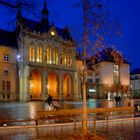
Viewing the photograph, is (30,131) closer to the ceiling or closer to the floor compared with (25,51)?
closer to the floor

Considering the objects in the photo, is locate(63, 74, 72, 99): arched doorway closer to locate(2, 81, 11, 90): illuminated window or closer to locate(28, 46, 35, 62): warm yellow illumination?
locate(28, 46, 35, 62): warm yellow illumination

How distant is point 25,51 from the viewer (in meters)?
62.8

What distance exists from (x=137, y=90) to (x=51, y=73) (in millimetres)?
56096

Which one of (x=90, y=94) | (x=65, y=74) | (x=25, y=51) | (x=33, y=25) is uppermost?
(x=33, y=25)

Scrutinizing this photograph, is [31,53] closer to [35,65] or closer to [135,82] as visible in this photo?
[35,65]

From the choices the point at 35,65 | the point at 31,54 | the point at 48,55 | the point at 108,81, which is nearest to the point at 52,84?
the point at 48,55

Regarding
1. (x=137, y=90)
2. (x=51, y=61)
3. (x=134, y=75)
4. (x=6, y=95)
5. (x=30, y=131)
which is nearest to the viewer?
(x=30, y=131)

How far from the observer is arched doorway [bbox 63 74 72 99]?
73287 millimetres

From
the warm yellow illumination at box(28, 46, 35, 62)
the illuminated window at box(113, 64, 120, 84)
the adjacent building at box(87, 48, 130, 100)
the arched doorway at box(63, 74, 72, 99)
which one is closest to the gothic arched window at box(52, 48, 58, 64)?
the arched doorway at box(63, 74, 72, 99)

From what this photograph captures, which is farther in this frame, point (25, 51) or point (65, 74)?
point (65, 74)

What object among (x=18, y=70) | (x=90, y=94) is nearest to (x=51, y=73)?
(x=18, y=70)

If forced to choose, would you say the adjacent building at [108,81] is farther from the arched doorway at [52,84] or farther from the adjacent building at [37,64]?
the arched doorway at [52,84]

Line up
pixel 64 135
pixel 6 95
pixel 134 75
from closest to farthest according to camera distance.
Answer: pixel 64 135, pixel 6 95, pixel 134 75

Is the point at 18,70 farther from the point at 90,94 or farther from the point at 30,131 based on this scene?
the point at 30,131
